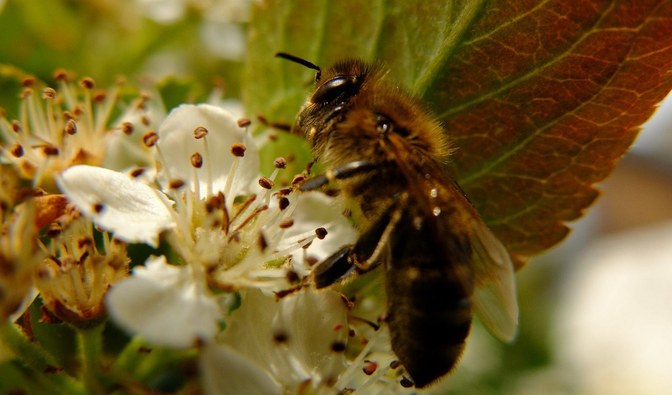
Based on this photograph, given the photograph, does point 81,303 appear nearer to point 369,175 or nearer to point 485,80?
point 369,175

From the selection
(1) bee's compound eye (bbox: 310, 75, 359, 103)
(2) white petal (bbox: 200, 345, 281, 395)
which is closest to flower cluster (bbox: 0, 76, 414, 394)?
(2) white petal (bbox: 200, 345, 281, 395)

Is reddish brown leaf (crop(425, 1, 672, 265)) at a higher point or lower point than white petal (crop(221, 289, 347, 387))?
higher

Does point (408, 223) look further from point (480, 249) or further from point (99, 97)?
point (99, 97)

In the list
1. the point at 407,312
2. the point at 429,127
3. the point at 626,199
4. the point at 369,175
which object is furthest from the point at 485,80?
the point at 626,199

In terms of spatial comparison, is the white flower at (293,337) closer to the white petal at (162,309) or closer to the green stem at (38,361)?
the white petal at (162,309)

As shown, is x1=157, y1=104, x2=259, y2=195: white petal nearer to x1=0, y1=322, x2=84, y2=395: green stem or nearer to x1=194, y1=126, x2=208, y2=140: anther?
x1=194, y1=126, x2=208, y2=140: anther

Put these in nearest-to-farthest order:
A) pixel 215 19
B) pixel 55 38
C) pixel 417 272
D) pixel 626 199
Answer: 1. pixel 417 272
2. pixel 55 38
3. pixel 215 19
4. pixel 626 199

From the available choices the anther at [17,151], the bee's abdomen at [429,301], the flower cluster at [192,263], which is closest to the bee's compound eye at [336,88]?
the flower cluster at [192,263]
